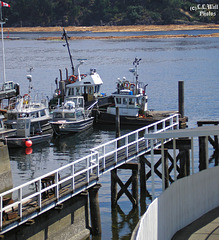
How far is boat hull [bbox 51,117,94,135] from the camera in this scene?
2059 inches

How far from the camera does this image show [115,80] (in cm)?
9219

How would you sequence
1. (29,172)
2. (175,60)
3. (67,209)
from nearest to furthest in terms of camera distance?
(67,209) → (29,172) → (175,60)

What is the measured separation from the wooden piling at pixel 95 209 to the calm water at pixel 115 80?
106 centimetres

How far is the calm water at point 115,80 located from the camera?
3506cm

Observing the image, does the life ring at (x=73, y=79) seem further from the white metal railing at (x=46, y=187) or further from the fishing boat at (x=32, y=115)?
the white metal railing at (x=46, y=187)

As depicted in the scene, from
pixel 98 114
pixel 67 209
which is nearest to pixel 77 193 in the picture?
pixel 67 209

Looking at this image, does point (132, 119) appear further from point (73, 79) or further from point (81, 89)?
point (73, 79)

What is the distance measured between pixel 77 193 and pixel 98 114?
33.7 m

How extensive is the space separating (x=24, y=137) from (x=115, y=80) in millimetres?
45572

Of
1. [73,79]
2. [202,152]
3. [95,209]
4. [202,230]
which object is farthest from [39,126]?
[202,230]

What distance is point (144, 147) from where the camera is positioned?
99.1 feet

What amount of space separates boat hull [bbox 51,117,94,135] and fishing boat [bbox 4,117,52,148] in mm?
2804

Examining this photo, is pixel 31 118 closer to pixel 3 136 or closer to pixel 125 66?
pixel 3 136

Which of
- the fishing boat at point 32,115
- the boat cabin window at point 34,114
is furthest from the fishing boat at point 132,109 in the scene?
the boat cabin window at point 34,114
